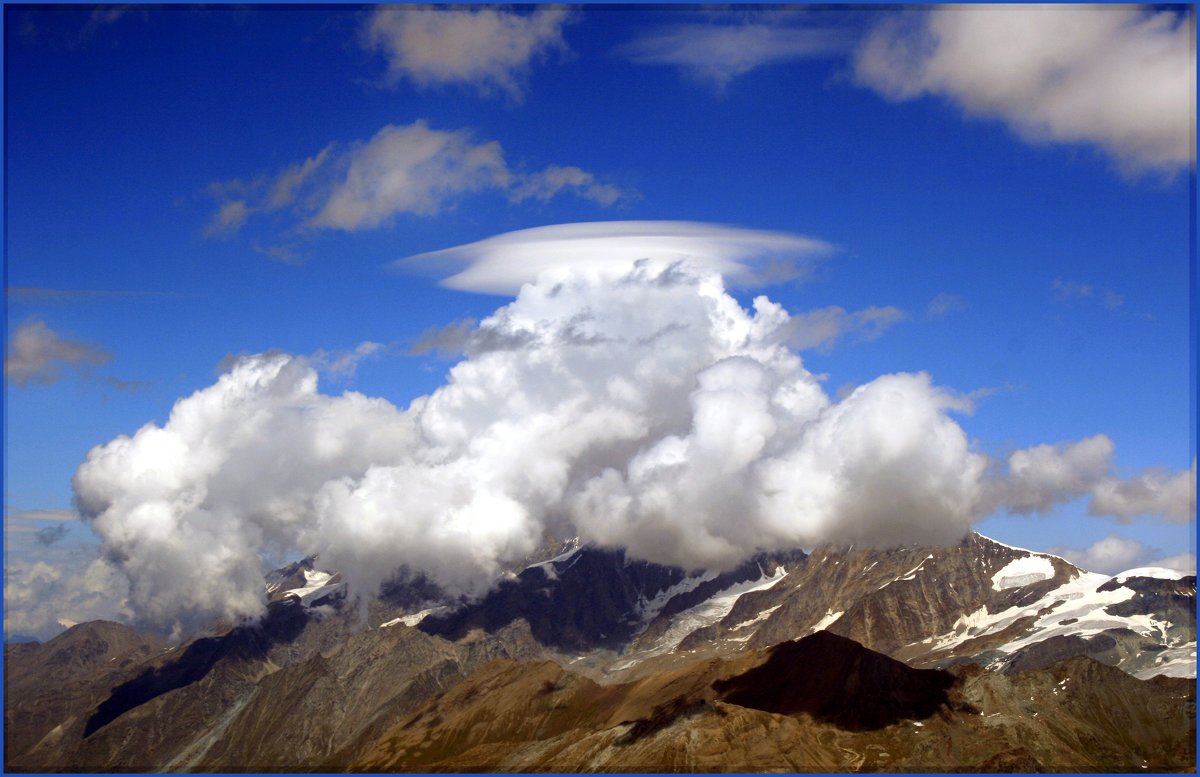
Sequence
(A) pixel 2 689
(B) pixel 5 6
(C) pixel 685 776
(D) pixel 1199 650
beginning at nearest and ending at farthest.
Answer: (D) pixel 1199 650, (B) pixel 5 6, (A) pixel 2 689, (C) pixel 685 776

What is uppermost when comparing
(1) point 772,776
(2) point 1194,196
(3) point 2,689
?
(2) point 1194,196

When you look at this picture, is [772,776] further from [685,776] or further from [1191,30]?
[1191,30]

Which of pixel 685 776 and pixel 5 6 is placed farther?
pixel 685 776

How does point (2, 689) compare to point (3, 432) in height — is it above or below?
below

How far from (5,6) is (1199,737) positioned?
5838 centimetres

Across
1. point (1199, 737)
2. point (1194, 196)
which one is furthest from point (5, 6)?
point (1199, 737)

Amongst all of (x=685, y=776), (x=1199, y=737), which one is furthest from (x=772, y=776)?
(x=1199, y=737)

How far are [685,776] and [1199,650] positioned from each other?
157826 mm

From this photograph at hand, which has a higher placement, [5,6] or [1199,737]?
[5,6]

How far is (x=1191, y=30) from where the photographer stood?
201 ft

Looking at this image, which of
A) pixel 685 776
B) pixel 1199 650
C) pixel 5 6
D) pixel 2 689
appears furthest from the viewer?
pixel 685 776

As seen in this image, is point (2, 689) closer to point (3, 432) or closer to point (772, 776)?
point (3, 432)

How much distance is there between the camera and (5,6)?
54.4 m

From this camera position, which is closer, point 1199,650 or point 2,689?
point 1199,650
